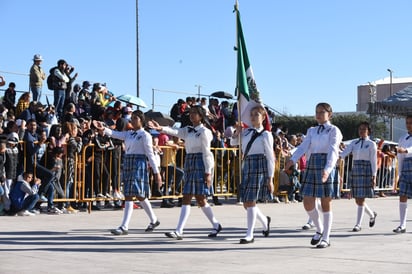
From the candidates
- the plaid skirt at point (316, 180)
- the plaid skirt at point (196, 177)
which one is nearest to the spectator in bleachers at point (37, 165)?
→ the plaid skirt at point (196, 177)

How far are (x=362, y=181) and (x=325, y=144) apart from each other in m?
3.02

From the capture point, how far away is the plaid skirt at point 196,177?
34.7 feet

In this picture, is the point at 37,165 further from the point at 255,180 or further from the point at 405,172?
the point at 405,172

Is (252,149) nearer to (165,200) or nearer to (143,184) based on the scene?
(143,184)

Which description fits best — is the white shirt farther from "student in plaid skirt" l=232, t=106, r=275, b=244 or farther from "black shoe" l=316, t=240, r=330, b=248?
"black shoe" l=316, t=240, r=330, b=248

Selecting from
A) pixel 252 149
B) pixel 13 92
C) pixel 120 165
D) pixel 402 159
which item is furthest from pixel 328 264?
A: pixel 13 92

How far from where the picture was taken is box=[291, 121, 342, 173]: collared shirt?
9.72m

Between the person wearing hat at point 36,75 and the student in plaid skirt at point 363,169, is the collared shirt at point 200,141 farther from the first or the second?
the person wearing hat at point 36,75

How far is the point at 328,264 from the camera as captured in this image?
26.2 ft

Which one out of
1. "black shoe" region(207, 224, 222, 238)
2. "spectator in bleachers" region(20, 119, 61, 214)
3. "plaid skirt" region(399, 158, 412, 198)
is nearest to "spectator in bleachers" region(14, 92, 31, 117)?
"spectator in bleachers" region(20, 119, 61, 214)

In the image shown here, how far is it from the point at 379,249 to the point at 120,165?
8114 millimetres

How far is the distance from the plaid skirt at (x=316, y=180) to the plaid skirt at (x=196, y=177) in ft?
→ 4.91

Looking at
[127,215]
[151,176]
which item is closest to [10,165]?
[151,176]

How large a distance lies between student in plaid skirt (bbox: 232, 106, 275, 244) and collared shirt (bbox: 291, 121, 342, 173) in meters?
0.40
